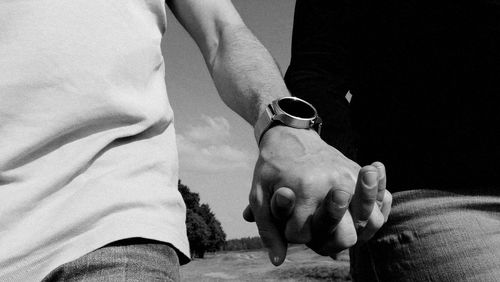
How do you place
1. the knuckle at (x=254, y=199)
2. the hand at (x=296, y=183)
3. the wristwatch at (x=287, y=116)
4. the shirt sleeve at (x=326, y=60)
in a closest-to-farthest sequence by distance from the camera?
the hand at (x=296, y=183) < the knuckle at (x=254, y=199) < the wristwatch at (x=287, y=116) < the shirt sleeve at (x=326, y=60)

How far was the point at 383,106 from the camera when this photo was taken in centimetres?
233

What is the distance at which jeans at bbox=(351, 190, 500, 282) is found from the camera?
80.0 inches

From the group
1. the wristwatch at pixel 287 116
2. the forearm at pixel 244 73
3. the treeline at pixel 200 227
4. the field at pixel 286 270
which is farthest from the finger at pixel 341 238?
the treeline at pixel 200 227

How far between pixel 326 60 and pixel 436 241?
3.16 feet

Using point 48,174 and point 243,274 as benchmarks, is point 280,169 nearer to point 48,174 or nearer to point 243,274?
point 48,174

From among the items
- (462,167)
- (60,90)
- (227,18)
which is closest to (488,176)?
(462,167)

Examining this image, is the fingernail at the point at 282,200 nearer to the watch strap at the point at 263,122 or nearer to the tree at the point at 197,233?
the watch strap at the point at 263,122

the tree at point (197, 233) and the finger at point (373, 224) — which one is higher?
the finger at point (373, 224)

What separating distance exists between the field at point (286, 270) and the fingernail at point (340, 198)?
15.9 metres

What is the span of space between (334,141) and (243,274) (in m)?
26.2

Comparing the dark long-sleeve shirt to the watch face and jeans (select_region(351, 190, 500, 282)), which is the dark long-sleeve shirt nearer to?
jeans (select_region(351, 190, 500, 282))

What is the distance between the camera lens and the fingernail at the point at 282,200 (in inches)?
54.1

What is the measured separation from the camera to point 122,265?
129 cm

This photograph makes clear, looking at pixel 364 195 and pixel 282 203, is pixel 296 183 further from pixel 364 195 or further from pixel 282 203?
pixel 364 195
